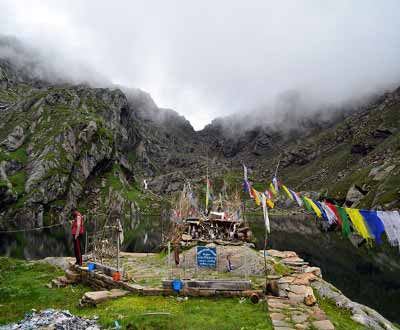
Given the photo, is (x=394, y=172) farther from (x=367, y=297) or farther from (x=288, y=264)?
(x=288, y=264)

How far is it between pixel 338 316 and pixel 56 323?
12.7 metres

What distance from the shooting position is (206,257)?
2280 cm

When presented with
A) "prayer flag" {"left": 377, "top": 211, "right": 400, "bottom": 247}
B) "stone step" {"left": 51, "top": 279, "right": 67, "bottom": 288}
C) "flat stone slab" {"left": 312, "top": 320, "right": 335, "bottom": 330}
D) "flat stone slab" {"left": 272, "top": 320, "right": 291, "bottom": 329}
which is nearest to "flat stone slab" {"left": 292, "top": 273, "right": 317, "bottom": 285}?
"prayer flag" {"left": 377, "top": 211, "right": 400, "bottom": 247}

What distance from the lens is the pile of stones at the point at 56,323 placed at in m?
14.0

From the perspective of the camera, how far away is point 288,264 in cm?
2694

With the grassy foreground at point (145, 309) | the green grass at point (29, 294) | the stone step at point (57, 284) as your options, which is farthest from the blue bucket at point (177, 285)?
the stone step at point (57, 284)

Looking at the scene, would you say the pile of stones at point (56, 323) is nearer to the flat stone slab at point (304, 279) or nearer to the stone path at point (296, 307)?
the stone path at point (296, 307)

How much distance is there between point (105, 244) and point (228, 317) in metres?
17.0

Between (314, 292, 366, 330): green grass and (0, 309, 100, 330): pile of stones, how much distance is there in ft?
33.2

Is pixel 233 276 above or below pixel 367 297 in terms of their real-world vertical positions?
above

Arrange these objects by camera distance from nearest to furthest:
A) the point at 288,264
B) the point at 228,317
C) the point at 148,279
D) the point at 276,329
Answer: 1. the point at 276,329
2. the point at 228,317
3. the point at 148,279
4. the point at 288,264

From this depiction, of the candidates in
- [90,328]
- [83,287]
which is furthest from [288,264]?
[90,328]

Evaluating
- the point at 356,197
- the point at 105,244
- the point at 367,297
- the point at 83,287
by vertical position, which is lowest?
the point at 367,297

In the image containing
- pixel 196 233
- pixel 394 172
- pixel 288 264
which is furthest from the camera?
pixel 394 172
